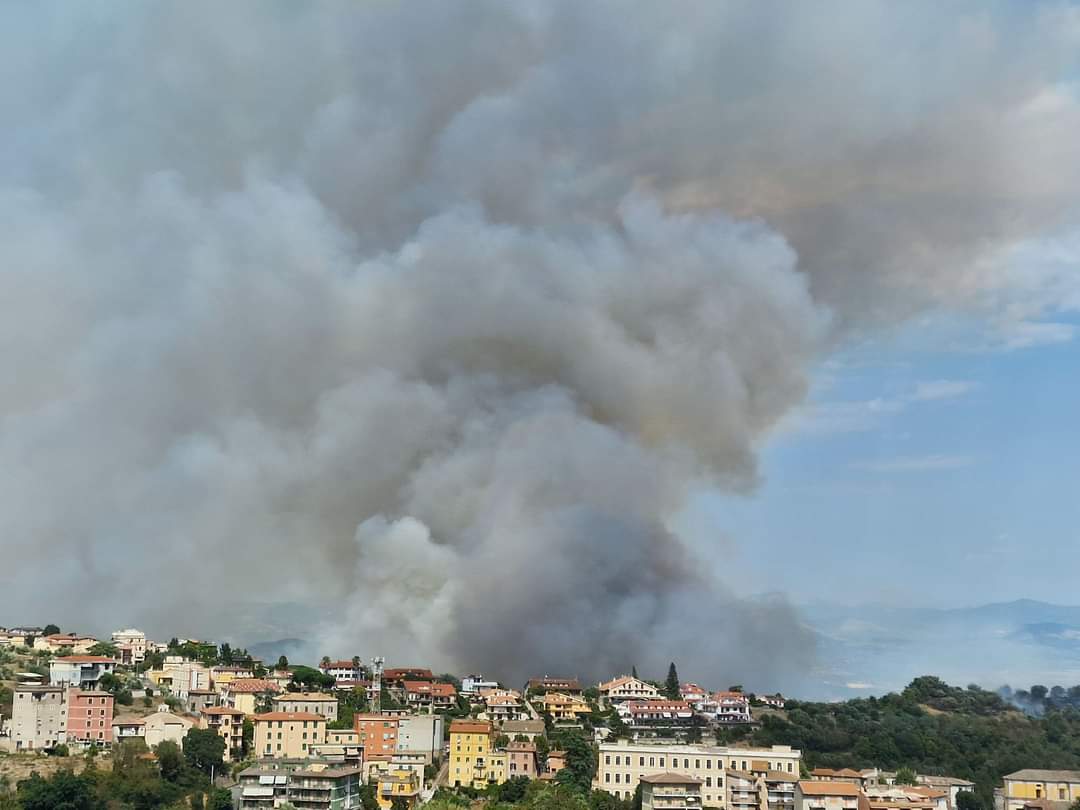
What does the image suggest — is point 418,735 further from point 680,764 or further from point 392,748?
point 680,764

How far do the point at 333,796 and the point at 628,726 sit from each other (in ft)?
44.4

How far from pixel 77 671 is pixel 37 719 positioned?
18.9 feet

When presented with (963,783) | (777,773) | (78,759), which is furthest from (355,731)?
(963,783)

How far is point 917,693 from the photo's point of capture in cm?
5947

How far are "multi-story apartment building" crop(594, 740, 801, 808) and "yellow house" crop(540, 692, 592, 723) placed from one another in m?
9.98

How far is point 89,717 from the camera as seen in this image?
131 feet

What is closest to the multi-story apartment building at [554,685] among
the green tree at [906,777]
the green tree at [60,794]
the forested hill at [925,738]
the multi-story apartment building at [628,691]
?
the multi-story apartment building at [628,691]

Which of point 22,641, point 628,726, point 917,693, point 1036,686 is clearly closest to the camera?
point 628,726

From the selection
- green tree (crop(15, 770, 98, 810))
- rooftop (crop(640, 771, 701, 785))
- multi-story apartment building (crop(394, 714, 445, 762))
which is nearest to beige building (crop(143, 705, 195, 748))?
green tree (crop(15, 770, 98, 810))

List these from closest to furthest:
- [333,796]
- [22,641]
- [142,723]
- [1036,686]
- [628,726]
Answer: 1. [333,796]
2. [142,723]
3. [628,726]
4. [22,641]
5. [1036,686]

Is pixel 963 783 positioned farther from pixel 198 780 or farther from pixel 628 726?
pixel 198 780

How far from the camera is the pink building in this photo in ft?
129

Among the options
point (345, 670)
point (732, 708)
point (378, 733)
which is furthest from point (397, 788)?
point (345, 670)

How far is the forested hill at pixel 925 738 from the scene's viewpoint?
144 ft
